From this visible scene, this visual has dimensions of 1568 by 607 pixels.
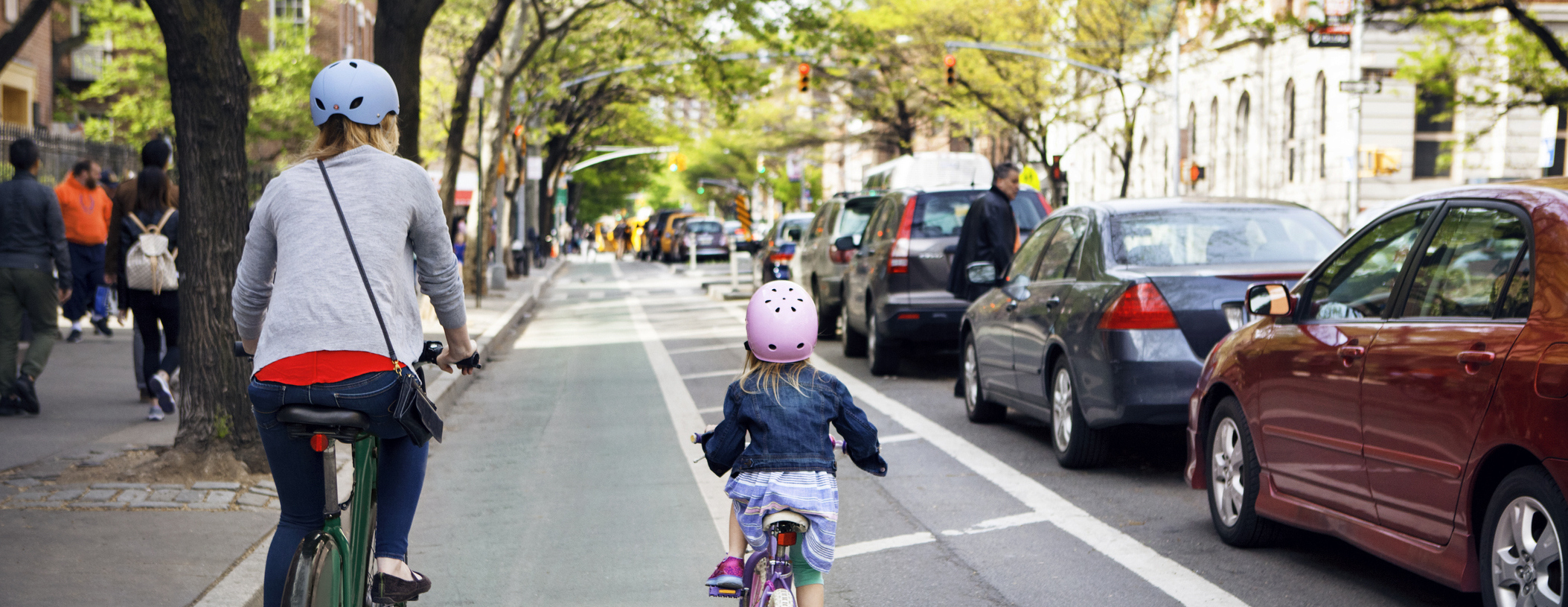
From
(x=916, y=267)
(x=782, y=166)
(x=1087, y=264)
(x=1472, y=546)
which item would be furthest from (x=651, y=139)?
(x=1472, y=546)

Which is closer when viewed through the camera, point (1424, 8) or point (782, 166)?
A: point (1424, 8)

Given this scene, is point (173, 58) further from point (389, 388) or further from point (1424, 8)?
point (1424, 8)

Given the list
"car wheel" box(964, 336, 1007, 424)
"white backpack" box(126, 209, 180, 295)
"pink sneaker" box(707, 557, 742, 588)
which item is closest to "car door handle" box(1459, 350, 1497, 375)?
"pink sneaker" box(707, 557, 742, 588)

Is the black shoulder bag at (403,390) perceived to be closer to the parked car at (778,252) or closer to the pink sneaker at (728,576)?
the pink sneaker at (728,576)

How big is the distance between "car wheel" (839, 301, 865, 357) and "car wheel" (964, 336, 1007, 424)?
4.88 metres

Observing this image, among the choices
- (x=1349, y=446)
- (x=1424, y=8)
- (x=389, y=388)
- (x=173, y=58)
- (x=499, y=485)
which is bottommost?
(x=499, y=485)

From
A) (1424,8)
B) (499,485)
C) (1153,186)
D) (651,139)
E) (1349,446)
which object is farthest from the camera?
(651,139)

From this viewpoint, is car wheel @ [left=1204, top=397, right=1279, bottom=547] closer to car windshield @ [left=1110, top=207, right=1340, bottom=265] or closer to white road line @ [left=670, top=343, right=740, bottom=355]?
car windshield @ [left=1110, top=207, right=1340, bottom=265]

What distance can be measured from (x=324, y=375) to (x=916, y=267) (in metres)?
10.1

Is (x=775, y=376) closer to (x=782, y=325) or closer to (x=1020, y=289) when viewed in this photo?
(x=782, y=325)

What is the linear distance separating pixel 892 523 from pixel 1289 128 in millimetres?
38463

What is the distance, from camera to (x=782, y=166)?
10325 cm

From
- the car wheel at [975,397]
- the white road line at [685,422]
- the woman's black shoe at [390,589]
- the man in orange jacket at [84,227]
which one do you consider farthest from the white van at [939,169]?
the woman's black shoe at [390,589]

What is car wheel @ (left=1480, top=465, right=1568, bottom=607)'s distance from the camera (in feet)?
13.8
